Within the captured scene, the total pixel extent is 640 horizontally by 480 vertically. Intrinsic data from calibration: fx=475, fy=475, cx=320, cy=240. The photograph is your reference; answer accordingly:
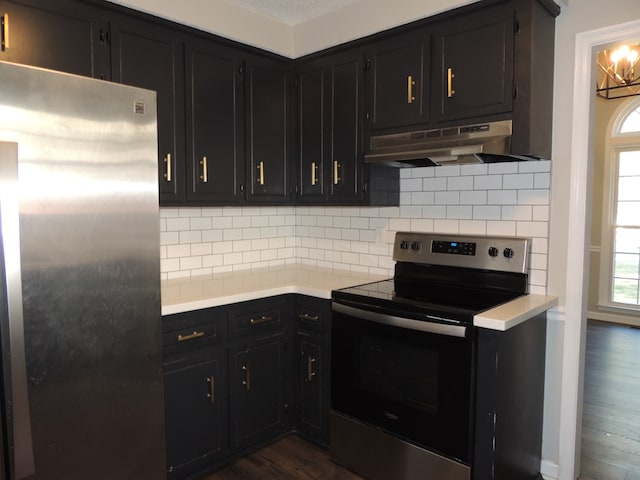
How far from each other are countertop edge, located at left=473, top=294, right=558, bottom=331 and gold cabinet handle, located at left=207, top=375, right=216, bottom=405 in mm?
1298

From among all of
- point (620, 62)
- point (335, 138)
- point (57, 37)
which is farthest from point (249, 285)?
point (620, 62)

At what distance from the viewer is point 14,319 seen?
1517mm

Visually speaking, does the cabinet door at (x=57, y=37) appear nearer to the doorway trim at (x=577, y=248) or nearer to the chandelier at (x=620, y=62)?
the doorway trim at (x=577, y=248)

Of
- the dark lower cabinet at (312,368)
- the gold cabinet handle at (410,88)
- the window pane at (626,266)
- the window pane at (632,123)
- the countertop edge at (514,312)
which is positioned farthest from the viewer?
the window pane at (626,266)

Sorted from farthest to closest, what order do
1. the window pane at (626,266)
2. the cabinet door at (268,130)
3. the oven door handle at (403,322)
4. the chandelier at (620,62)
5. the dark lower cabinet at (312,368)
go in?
1. the window pane at (626,266)
2. the chandelier at (620,62)
3. the cabinet door at (268,130)
4. the dark lower cabinet at (312,368)
5. the oven door handle at (403,322)

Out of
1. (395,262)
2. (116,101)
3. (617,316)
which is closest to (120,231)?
(116,101)

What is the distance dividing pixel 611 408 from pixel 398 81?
2640 mm

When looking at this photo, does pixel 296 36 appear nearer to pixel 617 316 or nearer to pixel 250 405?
pixel 250 405

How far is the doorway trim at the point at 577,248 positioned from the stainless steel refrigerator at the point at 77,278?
1.90 metres

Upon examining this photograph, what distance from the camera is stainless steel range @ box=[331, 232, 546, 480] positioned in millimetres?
1991

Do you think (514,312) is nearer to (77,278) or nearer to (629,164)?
(77,278)

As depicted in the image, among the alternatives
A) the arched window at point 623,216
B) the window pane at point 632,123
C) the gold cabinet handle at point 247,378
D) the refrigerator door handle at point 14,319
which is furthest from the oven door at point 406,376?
the window pane at point 632,123

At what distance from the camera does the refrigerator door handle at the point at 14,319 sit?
1.46m

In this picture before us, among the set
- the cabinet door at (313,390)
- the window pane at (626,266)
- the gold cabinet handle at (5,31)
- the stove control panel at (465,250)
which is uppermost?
the gold cabinet handle at (5,31)
